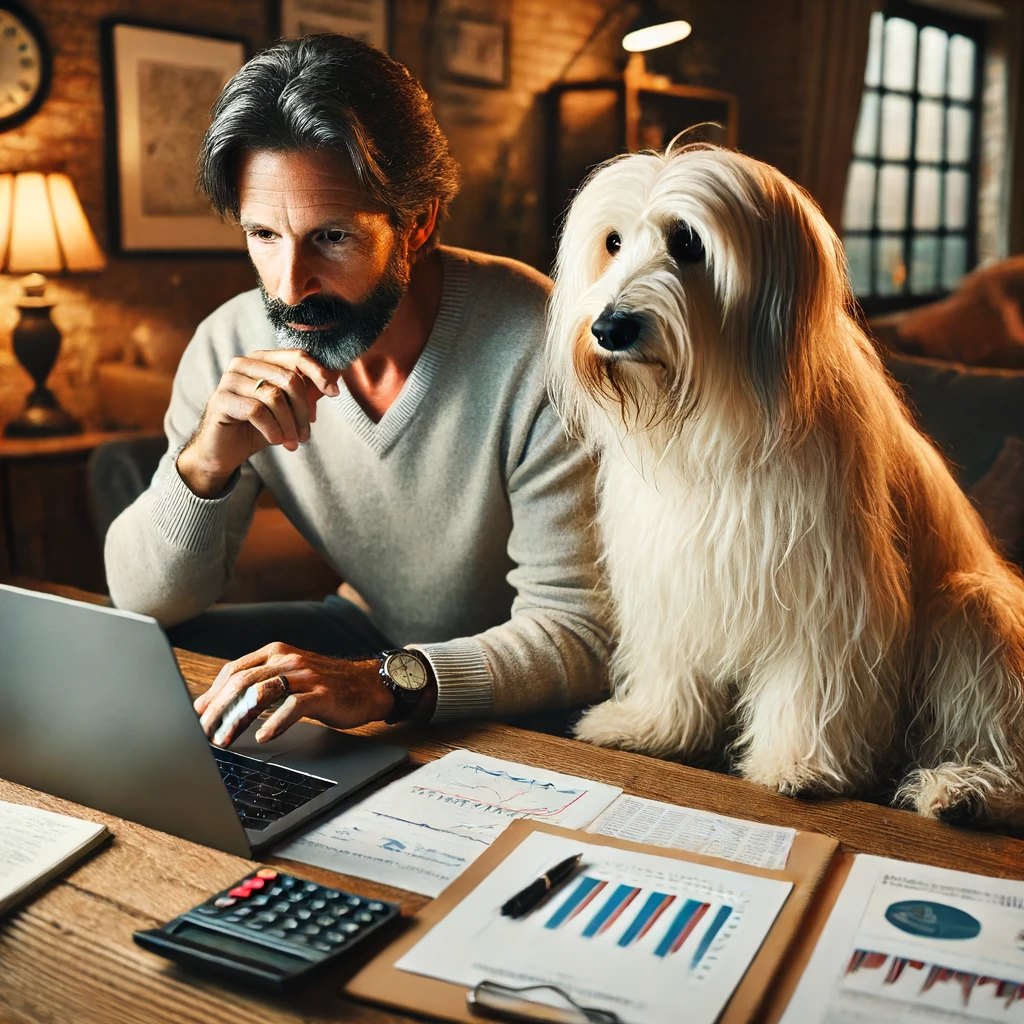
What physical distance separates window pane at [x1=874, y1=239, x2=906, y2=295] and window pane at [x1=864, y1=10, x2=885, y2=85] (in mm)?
888

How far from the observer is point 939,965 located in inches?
30.4

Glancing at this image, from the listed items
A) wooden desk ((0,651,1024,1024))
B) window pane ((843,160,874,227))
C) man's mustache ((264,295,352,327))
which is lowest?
wooden desk ((0,651,1024,1024))

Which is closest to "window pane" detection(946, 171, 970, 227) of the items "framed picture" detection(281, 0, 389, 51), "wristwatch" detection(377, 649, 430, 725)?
"framed picture" detection(281, 0, 389, 51)

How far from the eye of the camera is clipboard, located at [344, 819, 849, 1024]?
729 mm

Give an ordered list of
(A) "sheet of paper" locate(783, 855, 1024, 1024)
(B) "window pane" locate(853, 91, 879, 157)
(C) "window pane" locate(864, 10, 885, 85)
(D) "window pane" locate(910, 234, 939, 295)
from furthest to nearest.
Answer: (D) "window pane" locate(910, 234, 939, 295)
(B) "window pane" locate(853, 91, 879, 157)
(C) "window pane" locate(864, 10, 885, 85)
(A) "sheet of paper" locate(783, 855, 1024, 1024)

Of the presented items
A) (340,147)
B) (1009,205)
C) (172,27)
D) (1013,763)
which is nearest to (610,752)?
(1013,763)

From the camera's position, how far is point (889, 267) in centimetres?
653

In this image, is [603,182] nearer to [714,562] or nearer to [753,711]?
[714,562]

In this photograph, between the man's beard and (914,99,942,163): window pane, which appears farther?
(914,99,942,163): window pane

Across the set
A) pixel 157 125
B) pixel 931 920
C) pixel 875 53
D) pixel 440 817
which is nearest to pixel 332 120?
pixel 440 817

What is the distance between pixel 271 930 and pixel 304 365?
82 cm

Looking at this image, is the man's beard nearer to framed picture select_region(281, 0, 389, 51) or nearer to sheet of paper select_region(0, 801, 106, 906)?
sheet of paper select_region(0, 801, 106, 906)

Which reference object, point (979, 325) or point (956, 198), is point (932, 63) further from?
point (979, 325)

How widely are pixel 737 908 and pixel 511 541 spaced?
91 centimetres
